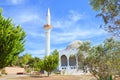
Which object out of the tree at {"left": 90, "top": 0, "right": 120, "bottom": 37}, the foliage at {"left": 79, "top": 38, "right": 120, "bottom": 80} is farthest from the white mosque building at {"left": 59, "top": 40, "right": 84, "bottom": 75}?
the tree at {"left": 90, "top": 0, "right": 120, "bottom": 37}

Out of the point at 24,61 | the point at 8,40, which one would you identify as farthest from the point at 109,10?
the point at 24,61

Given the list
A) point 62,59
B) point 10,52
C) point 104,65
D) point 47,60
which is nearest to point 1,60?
point 10,52

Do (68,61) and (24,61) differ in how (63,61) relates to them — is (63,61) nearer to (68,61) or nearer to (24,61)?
(68,61)

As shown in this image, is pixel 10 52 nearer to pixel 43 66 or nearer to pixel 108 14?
pixel 108 14

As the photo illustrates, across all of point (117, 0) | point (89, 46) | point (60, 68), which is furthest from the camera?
point (60, 68)

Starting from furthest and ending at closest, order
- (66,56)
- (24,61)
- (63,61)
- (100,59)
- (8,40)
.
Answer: (24,61)
(63,61)
(66,56)
(100,59)
(8,40)

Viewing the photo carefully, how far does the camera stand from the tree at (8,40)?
20.5 m

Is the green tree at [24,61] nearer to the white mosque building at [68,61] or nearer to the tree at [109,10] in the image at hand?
the white mosque building at [68,61]

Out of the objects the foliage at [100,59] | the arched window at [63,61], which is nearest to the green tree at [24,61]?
the arched window at [63,61]

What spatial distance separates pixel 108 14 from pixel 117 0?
937 millimetres

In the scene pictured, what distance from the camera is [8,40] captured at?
20844 millimetres

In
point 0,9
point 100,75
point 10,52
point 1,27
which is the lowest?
point 100,75

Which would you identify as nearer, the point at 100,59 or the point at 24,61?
the point at 100,59

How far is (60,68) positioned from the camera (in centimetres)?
6019
